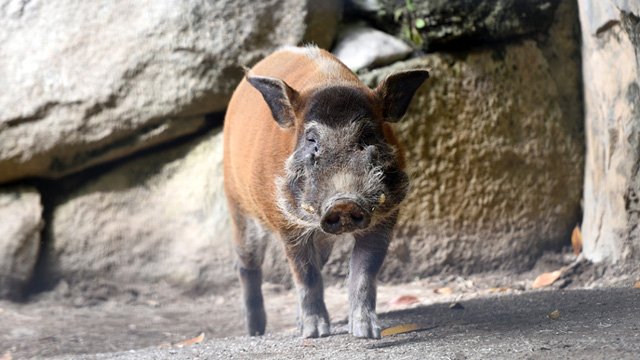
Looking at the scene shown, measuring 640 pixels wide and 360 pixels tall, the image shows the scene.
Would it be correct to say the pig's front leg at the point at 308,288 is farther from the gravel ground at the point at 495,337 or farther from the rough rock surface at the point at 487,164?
the rough rock surface at the point at 487,164

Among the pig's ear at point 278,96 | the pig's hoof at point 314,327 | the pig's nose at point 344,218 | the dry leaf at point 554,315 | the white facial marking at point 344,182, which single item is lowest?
the pig's hoof at point 314,327

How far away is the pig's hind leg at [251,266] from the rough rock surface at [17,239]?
1.77 m

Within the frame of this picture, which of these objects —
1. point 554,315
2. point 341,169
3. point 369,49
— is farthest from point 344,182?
point 369,49

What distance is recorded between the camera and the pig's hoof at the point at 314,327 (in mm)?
5051

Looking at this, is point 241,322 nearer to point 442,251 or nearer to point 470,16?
point 442,251

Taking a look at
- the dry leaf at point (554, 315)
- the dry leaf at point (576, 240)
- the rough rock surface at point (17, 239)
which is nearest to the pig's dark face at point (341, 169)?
the dry leaf at point (554, 315)

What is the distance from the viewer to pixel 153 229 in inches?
288

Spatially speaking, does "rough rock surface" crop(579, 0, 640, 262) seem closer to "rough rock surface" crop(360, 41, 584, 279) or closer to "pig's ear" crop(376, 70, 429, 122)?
"rough rock surface" crop(360, 41, 584, 279)

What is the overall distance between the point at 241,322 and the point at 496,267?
1.82 meters

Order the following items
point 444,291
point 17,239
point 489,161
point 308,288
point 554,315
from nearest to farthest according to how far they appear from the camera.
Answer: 1. point 554,315
2. point 308,288
3. point 444,291
4. point 489,161
5. point 17,239

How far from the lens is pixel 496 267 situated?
706 cm

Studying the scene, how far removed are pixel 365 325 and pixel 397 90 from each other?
1154mm

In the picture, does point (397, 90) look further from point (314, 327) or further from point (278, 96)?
point (314, 327)

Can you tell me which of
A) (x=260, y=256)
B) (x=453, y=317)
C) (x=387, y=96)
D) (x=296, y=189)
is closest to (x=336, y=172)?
(x=296, y=189)
